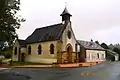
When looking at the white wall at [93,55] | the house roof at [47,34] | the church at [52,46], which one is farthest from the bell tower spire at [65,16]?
the white wall at [93,55]

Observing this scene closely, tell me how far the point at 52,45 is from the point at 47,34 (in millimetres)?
3432

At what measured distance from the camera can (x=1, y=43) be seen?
3628 centimetres

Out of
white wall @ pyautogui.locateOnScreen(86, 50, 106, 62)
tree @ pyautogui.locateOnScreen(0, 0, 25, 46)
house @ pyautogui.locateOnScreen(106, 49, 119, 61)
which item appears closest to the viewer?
tree @ pyautogui.locateOnScreen(0, 0, 25, 46)

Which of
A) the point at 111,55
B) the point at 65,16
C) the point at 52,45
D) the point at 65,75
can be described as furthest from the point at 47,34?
the point at 111,55

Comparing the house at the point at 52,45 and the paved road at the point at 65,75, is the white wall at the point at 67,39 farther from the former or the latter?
the paved road at the point at 65,75

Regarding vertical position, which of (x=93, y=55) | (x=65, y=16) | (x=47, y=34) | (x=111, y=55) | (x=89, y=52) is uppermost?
(x=65, y=16)

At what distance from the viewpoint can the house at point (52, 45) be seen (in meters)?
50.5

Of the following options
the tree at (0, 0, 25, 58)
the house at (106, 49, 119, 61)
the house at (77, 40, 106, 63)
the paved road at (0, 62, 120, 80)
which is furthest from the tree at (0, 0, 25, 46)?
the house at (106, 49, 119, 61)

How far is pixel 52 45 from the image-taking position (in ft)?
168

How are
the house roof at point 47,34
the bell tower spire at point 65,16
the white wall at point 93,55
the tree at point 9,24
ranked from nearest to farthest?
the tree at point 9,24, the house roof at point 47,34, the bell tower spire at point 65,16, the white wall at point 93,55

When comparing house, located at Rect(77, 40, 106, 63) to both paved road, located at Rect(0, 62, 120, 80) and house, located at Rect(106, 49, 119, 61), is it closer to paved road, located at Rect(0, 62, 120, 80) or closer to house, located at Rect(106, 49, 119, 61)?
house, located at Rect(106, 49, 119, 61)

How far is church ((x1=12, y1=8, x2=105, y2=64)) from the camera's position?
5047 cm

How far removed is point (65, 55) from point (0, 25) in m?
21.9

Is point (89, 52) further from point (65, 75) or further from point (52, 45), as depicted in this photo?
point (65, 75)
